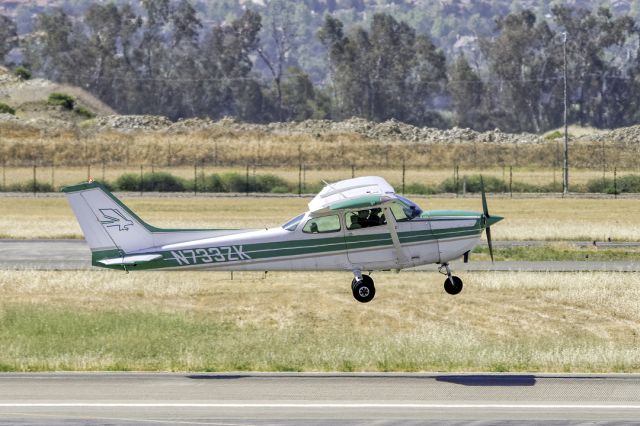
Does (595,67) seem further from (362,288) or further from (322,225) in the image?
(322,225)

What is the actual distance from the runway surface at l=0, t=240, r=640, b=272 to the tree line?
11424cm

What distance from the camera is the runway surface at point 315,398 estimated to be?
1055 inches

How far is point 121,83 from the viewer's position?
172 metres

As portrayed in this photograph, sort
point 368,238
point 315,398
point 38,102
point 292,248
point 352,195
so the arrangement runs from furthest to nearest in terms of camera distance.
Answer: point 38,102 → point 292,248 → point 368,238 → point 352,195 → point 315,398

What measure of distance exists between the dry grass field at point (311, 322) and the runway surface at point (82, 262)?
5.76 ft

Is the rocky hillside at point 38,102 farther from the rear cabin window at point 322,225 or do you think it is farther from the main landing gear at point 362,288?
the main landing gear at point 362,288

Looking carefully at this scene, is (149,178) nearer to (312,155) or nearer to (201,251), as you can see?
(312,155)

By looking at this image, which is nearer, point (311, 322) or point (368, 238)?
point (368, 238)

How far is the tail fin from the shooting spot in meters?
33.3

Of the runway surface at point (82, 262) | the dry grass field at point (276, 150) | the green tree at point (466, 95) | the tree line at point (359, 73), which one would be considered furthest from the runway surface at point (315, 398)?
the green tree at point (466, 95)

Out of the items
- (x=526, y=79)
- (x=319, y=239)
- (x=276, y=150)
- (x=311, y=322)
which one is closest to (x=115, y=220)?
(x=319, y=239)

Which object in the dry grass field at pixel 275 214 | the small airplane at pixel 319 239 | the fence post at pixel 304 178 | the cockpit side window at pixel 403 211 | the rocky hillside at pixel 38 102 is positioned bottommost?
the dry grass field at pixel 275 214

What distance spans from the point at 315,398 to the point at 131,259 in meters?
7.31

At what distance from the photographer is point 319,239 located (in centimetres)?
3281
